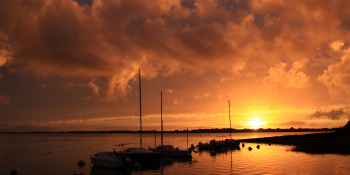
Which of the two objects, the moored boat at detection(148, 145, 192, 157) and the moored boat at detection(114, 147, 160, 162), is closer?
the moored boat at detection(114, 147, 160, 162)

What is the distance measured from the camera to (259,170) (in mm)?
33375

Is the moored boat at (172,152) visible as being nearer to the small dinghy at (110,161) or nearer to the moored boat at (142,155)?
the moored boat at (142,155)

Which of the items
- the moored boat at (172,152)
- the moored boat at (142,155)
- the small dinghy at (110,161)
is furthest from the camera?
the moored boat at (172,152)

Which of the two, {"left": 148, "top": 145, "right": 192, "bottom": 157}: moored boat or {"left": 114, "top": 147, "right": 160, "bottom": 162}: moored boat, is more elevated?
{"left": 114, "top": 147, "right": 160, "bottom": 162}: moored boat

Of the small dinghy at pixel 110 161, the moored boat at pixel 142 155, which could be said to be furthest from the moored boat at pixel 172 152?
the small dinghy at pixel 110 161

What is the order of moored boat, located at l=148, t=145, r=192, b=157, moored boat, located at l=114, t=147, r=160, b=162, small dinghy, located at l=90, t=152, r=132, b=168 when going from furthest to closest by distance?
moored boat, located at l=148, t=145, r=192, b=157 < moored boat, located at l=114, t=147, r=160, b=162 < small dinghy, located at l=90, t=152, r=132, b=168

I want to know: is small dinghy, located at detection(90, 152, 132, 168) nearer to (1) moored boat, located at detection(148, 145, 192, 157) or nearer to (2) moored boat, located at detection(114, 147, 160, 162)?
(2) moored boat, located at detection(114, 147, 160, 162)

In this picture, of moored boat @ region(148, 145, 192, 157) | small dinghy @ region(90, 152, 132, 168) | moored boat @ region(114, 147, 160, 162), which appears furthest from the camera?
moored boat @ region(148, 145, 192, 157)

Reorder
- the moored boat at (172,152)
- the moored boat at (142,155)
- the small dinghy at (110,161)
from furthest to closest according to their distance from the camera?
the moored boat at (172,152) → the moored boat at (142,155) → the small dinghy at (110,161)

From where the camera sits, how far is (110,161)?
3656cm

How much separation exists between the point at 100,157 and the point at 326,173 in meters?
28.8

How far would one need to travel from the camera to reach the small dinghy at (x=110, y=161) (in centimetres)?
3612

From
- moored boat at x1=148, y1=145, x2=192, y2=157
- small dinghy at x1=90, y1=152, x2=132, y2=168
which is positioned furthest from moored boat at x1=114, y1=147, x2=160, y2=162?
moored boat at x1=148, y1=145, x2=192, y2=157

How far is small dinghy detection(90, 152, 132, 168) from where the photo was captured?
119 feet
